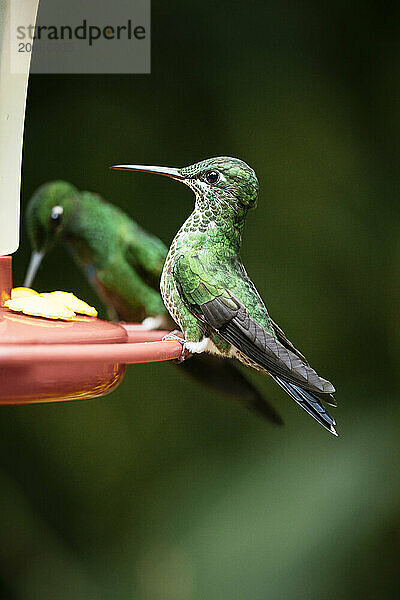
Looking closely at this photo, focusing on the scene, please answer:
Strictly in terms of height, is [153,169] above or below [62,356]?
above

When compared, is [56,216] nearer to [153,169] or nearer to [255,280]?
[255,280]

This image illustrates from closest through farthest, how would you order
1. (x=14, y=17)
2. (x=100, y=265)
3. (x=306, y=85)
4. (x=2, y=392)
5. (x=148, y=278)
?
1. (x=2, y=392)
2. (x=14, y=17)
3. (x=148, y=278)
4. (x=100, y=265)
5. (x=306, y=85)

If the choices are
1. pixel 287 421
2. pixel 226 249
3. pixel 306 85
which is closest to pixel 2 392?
pixel 226 249

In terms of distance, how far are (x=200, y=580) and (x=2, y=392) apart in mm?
1860

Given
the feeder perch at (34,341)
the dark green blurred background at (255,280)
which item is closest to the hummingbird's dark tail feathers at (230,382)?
the feeder perch at (34,341)

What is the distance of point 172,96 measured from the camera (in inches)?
101

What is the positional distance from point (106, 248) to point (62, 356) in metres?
1.19

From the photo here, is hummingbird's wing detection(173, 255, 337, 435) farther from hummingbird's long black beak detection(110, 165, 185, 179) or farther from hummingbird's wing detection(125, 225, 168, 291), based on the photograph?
hummingbird's wing detection(125, 225, 168, 291)

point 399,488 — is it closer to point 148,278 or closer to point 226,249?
point 148,278

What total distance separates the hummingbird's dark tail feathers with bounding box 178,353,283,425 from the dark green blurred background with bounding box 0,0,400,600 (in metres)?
1.10

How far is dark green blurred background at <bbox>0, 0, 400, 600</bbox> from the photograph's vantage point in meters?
2.57

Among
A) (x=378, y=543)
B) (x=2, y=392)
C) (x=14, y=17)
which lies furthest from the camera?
(x=378, y=543)

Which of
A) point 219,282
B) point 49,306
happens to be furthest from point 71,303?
point 219,282

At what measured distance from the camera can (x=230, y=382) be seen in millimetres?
1407
